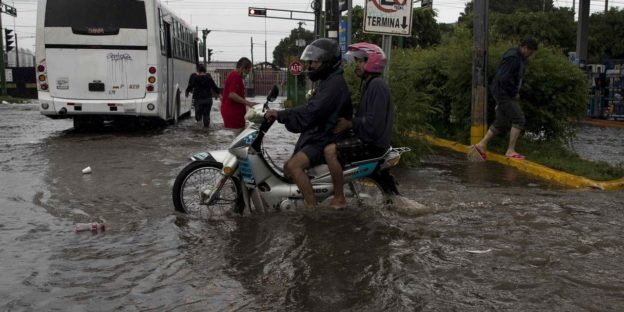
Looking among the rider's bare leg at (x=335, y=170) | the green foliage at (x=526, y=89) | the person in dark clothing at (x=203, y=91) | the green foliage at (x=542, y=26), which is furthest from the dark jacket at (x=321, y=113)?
the green foliage at (x=542, y=26)

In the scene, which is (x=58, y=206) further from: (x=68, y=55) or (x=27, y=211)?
(x=68, y=55)

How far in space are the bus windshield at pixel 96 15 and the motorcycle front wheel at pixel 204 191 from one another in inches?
359

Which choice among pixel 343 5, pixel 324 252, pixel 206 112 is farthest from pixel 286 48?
pixel 324 252

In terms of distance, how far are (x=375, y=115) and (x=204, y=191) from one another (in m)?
1.72

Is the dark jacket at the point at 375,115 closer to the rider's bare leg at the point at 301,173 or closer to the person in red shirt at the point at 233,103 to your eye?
the rider's bare leg at the point at 301,173

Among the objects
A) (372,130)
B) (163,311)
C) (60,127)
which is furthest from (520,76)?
(60,127)

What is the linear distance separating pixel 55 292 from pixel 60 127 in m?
14.4

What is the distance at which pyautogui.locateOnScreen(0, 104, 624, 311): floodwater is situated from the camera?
163 inches

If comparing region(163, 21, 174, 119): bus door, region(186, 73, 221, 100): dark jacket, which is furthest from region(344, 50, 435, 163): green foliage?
region(186, 73, 221, 100): dark jacket

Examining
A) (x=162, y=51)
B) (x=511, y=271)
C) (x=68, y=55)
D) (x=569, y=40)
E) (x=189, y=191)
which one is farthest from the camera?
(x=569, y=40)

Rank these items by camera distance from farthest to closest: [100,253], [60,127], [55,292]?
[60,127] → [100,253] → [55,292]

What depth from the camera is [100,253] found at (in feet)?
17.0

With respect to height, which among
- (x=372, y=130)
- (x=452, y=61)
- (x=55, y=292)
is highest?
(x=452, y=61)

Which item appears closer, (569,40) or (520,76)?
(520,76)
